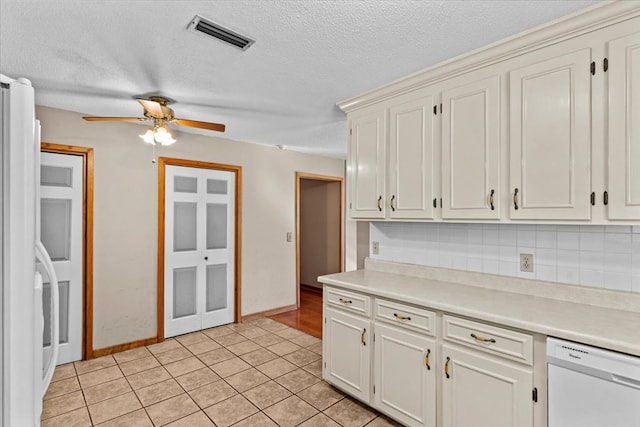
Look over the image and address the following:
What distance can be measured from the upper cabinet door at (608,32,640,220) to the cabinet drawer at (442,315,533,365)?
2.45 feet

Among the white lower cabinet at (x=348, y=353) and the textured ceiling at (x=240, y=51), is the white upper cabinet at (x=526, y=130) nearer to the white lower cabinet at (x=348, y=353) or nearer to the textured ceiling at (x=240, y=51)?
the textured ceiling at (x=240, y=51)

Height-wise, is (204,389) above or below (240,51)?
below

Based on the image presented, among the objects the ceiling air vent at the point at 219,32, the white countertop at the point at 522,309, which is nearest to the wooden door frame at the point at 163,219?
the white countertop at the point at 522,309

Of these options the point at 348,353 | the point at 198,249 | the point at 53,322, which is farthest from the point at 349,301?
the point at 198,249

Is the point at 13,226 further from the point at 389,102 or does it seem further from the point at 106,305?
the point at 106,305

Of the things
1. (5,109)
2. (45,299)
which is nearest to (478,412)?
(5,109)

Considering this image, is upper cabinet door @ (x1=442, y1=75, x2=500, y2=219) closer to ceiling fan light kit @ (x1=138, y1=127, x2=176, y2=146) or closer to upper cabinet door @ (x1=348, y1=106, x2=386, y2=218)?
upper cabinet door @ (x1=348, y1=106, x2=386, y2=218)

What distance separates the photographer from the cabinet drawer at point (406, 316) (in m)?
1.96

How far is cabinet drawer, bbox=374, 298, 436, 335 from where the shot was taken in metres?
1.96

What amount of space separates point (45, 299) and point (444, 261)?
355cm

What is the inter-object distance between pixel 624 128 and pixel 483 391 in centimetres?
145

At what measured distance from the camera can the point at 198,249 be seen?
4.06 m

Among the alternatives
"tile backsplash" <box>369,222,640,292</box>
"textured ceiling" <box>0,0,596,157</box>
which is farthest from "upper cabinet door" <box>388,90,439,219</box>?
"tile backsplash" <box>369,222,640,292</box>

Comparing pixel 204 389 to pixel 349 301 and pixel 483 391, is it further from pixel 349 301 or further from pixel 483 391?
pixel 483 391
